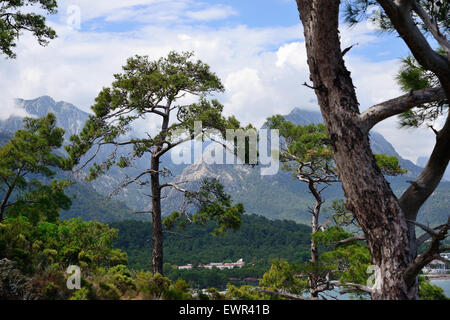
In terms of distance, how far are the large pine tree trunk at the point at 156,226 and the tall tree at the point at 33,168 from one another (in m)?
6.32

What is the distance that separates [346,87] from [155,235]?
6303 millimetres

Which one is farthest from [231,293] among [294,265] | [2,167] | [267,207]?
[267,207]

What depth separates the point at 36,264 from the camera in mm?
4738

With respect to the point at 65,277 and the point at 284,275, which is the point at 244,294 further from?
the point at 284,275

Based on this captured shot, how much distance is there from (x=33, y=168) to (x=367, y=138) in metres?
14.1

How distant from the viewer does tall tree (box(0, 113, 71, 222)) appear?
1409 cm

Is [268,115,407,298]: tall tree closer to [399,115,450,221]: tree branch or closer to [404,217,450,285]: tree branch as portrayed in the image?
[399,115,450,221]: tree branch

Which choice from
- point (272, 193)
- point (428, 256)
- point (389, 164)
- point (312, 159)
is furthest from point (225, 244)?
point (272, 193)

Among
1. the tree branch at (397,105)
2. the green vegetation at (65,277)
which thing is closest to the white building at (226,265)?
the green vegetation at (65,277)

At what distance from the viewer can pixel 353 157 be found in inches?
110

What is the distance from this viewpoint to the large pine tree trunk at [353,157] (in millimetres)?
2680

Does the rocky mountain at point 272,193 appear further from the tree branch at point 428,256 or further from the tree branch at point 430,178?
the tree branch at point 428,256

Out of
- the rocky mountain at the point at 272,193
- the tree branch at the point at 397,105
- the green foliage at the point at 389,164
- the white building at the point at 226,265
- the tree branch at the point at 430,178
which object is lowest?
the white building at the point at 226,265
